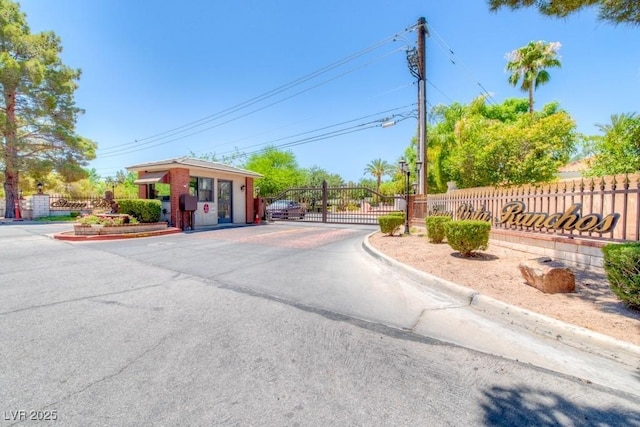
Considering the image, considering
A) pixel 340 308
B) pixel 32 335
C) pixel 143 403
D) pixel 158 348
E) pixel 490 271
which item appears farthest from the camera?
pixel 490 271

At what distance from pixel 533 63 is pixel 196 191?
80.5ft

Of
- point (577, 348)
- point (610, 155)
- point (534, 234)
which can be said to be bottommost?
point (577, 348)

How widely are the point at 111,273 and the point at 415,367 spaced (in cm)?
588

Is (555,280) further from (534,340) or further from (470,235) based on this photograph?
(470,235)

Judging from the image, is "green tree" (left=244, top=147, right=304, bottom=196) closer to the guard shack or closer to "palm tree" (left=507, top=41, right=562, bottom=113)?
the guard shack

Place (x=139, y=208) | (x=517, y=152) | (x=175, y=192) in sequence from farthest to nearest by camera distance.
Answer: (x=517, y=152) → (x=175, y=192) → (x=139, y=208)

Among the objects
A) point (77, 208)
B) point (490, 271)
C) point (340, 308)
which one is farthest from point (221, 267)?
point (77, 208)

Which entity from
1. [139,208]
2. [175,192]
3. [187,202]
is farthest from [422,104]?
[139,208]

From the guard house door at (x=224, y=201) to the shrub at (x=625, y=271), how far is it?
631 inches

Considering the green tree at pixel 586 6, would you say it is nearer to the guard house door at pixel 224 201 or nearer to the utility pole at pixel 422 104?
the utility pole at pixel 422 104

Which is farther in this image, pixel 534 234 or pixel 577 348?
pixel 534 234

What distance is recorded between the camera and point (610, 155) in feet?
35.5

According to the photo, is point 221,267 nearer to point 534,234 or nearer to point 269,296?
point 269,296

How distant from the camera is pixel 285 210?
21.6 metres
